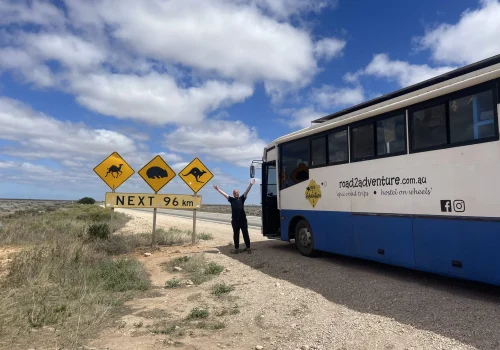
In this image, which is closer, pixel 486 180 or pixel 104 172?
pixel 486 180

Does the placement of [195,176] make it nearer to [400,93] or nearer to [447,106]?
A: [400,93]

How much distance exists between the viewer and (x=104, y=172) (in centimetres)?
1273

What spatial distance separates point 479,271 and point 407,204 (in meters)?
1.69

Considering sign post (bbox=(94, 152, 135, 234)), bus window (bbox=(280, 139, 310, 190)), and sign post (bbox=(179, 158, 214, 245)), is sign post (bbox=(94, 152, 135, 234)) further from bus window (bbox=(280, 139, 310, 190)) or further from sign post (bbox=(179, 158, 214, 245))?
bus window (bbox=(280, 139, 310, 190))

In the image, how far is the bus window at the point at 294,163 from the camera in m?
10.1

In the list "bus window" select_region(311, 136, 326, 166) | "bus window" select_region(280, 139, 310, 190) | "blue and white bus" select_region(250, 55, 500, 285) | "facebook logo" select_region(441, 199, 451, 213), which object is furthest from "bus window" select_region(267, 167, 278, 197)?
"facebook logo" select_region(441, 199, 451, 213)

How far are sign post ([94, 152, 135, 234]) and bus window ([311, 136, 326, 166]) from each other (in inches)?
263

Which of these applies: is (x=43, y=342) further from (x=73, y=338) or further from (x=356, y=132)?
(x=356, y=132)

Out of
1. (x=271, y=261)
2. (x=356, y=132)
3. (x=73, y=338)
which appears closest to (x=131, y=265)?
(x=271, y=261)

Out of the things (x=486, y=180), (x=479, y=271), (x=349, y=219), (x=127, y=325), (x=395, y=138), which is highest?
(x=395, y=138)

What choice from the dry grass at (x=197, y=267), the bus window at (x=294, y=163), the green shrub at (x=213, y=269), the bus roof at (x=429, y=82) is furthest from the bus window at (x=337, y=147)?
the dry grass at (x=197, y=267)

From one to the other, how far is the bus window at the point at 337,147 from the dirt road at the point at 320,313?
256cm

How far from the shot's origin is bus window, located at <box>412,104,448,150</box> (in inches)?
255

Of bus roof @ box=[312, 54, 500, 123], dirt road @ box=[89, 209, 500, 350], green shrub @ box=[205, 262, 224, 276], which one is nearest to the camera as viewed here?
dirt road @ box=[89, 209, 500, 350]
